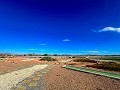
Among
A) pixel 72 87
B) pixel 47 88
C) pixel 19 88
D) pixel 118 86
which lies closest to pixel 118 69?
pixel 118 86

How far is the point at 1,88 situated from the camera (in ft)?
32.2

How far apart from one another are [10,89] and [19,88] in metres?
0.52

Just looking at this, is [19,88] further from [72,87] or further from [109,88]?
[109,88]

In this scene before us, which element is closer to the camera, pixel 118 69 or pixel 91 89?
pixel 91 89

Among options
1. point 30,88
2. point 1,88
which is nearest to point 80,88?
point 30,88

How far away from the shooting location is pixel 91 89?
957 cm

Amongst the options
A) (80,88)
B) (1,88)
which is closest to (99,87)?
(80,88)

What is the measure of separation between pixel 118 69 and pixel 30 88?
12.2 m

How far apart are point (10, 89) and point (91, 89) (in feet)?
15.6

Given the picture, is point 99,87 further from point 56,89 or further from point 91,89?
point 56,89

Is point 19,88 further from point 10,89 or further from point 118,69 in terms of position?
point 118,69

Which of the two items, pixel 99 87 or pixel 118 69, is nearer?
pixel 99 87

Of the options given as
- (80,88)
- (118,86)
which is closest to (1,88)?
(80,88)

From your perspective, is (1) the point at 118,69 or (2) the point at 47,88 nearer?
(2) the point at 47,88
